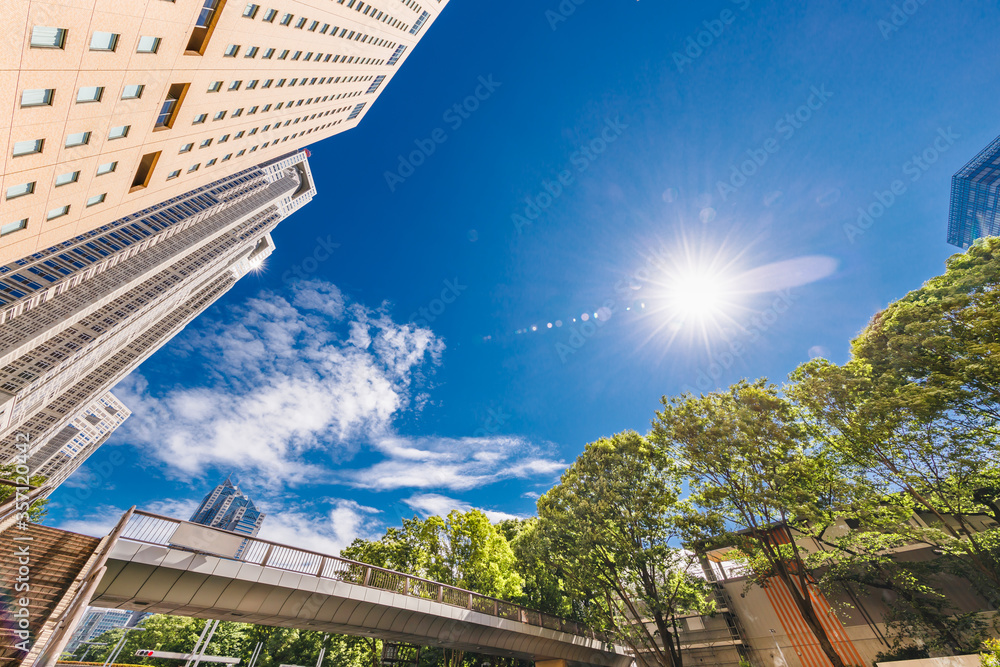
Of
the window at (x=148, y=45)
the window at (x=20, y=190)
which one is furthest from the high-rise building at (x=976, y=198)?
the window at (x=20, y=190)

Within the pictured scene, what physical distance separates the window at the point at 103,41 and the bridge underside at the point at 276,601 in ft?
62.2

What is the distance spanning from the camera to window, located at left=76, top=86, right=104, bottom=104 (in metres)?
15.4

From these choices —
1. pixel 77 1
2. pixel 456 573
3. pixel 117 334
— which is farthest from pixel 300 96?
pixel 117 334

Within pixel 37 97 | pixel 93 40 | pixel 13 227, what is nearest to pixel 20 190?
pixel 13 227

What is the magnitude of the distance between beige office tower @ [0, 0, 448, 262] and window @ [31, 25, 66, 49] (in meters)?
0.03

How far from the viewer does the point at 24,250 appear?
1886 cm

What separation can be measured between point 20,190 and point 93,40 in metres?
7.25

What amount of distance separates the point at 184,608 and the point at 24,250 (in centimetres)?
2045

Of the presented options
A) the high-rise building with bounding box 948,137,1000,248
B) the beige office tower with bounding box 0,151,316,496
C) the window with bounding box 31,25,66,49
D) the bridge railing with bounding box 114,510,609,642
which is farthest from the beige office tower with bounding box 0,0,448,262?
the high-rise building with bounding box 948,137,1000,248

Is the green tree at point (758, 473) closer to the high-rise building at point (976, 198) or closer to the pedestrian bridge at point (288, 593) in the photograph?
the pedestrian bridge at point (288, 593)

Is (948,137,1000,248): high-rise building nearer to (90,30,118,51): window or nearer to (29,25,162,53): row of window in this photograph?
(29,25,162,53): row of window

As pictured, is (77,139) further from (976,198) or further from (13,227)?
(976,198)

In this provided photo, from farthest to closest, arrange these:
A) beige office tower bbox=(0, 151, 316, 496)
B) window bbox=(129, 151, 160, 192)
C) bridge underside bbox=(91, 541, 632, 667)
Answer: beige office tower bbox=(0, 151, 316, 496) → window bbox=(129, 151, 160, 192) → bridge underside bbox=(91, 541, 632, 667)

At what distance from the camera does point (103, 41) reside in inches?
590
